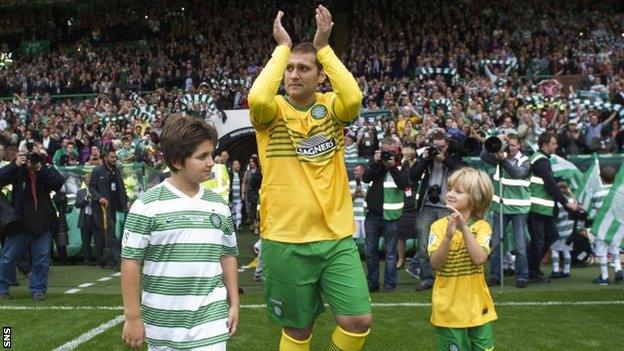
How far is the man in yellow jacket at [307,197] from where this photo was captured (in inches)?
201

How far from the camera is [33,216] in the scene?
413 inches

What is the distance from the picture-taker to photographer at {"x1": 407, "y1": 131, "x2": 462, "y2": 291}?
10.7 meters

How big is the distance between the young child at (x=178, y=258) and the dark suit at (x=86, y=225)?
1007cm

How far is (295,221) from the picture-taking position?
16.8 ft

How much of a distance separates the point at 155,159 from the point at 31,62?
69.0 ft

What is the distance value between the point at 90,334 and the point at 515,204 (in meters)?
5.63

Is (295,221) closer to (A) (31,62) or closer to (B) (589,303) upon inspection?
(B) (589,303)

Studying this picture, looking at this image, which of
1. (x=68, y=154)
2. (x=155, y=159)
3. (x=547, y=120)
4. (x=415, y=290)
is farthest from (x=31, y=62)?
(x=415, y=290)

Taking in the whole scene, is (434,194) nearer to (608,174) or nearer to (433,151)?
(433,151)

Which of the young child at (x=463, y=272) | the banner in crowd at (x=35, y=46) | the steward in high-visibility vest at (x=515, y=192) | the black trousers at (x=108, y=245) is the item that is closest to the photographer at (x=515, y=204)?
the steward in high-visibility vest at (x=515, y=192)

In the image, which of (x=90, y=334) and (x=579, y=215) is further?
(x=579, y=215)

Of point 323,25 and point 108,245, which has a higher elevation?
point 323,25

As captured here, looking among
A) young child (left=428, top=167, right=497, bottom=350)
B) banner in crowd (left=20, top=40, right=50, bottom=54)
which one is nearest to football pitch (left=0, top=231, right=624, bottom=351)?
young child (left=428, top=167, right=497, bottom=350)

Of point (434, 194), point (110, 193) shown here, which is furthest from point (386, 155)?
point (110, 193)
